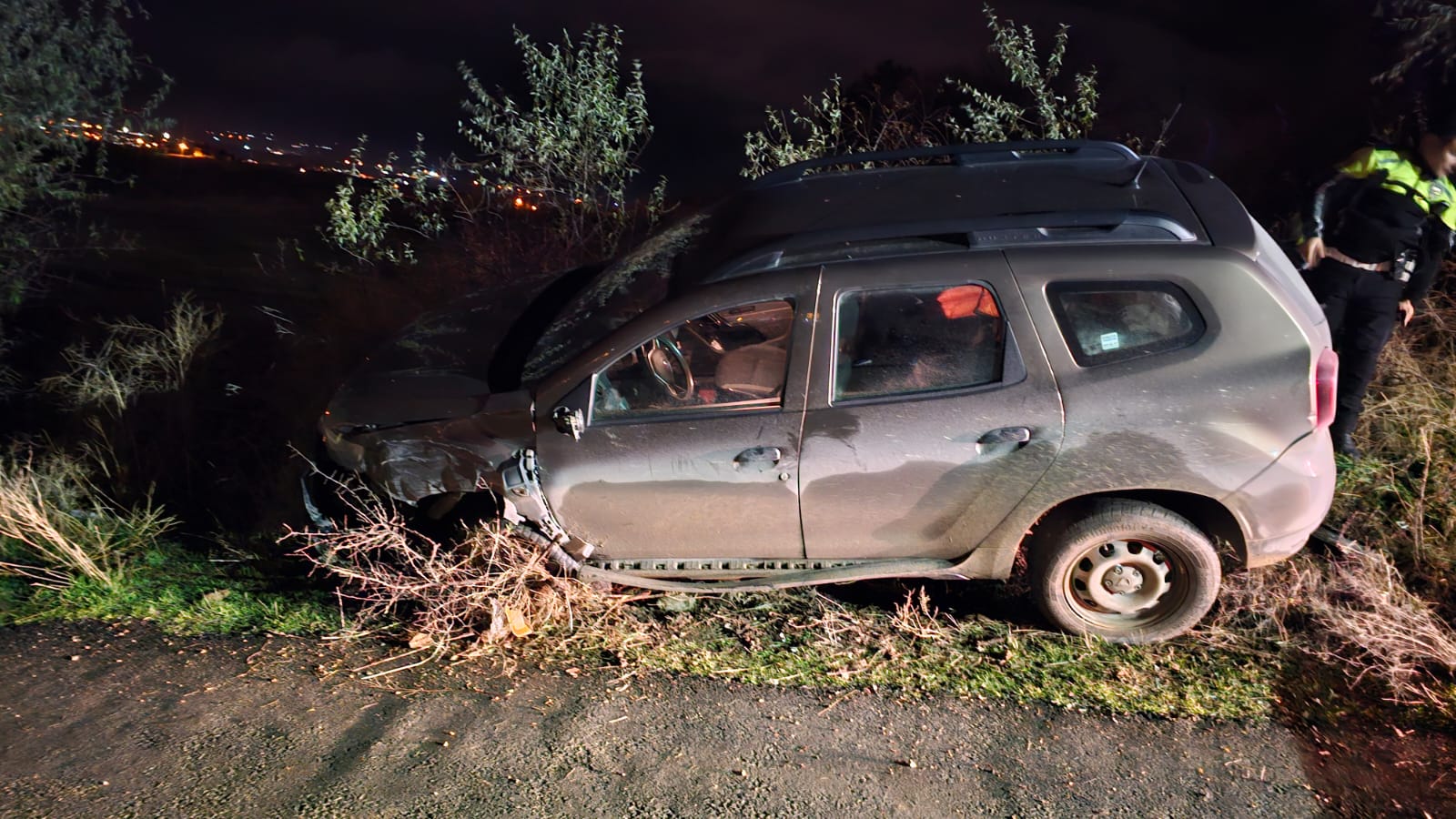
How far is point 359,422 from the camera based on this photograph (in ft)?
14.6

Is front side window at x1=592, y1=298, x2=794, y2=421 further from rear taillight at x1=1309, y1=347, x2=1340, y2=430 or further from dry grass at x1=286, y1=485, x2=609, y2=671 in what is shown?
rear taillight at x1=1309, y1=347, x2=1340, y2=430

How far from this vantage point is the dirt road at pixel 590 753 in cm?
361

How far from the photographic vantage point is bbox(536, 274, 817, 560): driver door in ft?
13.3

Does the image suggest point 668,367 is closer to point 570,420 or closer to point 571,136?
point 570,420

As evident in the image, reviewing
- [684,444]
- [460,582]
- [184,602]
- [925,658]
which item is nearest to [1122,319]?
[925,658]

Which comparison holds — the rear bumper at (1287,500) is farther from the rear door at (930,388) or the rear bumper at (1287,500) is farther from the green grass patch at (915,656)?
the rear door at (930,388)

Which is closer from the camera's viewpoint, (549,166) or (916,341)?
(916,341)

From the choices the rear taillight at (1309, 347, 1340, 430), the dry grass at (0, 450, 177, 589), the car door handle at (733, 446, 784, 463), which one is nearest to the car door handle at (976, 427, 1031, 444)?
the car door handle at (733, 446, 784, 463)

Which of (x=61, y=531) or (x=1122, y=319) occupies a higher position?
(x=1122, y=319)

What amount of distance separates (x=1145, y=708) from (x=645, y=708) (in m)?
1.92

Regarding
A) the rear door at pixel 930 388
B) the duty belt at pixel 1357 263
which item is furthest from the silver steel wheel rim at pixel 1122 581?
the duty belt at pixel 1357 263

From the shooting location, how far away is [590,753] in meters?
3.88

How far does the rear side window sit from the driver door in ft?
3.19

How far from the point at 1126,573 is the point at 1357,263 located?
7.48 feet
